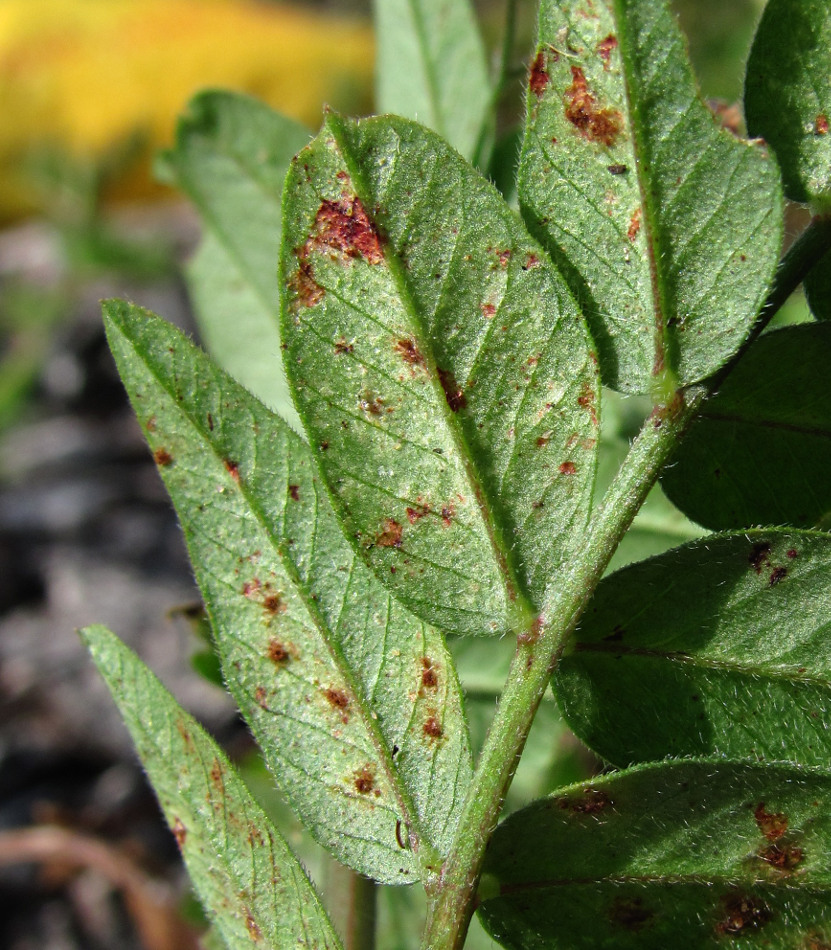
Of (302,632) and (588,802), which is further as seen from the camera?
(302,632)

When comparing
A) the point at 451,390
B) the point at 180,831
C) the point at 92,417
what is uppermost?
the point at 451,390

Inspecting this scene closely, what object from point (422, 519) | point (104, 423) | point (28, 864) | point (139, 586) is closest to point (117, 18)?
point (104, 423)

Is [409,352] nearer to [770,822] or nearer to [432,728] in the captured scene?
[432,728]

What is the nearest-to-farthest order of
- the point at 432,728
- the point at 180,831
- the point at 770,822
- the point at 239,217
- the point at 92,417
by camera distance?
the point at 770,822
the point at 432,728
the point at 180,831
the point at 239,217
the point at 92,417

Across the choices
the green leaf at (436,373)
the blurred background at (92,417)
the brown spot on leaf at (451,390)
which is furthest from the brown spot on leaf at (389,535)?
the blurred background at (92,417)

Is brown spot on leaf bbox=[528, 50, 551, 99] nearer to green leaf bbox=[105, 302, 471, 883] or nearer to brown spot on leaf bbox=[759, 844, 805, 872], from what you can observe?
green leaf bbox=[105, 302, 471, 883]

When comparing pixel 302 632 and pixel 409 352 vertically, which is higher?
pixel 409 352

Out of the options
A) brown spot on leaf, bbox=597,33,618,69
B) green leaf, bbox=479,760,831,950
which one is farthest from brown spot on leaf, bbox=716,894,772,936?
brown spot on leaf, bbox=597,33,618,69

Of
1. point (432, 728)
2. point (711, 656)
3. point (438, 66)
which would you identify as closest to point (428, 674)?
point (432, 728)
